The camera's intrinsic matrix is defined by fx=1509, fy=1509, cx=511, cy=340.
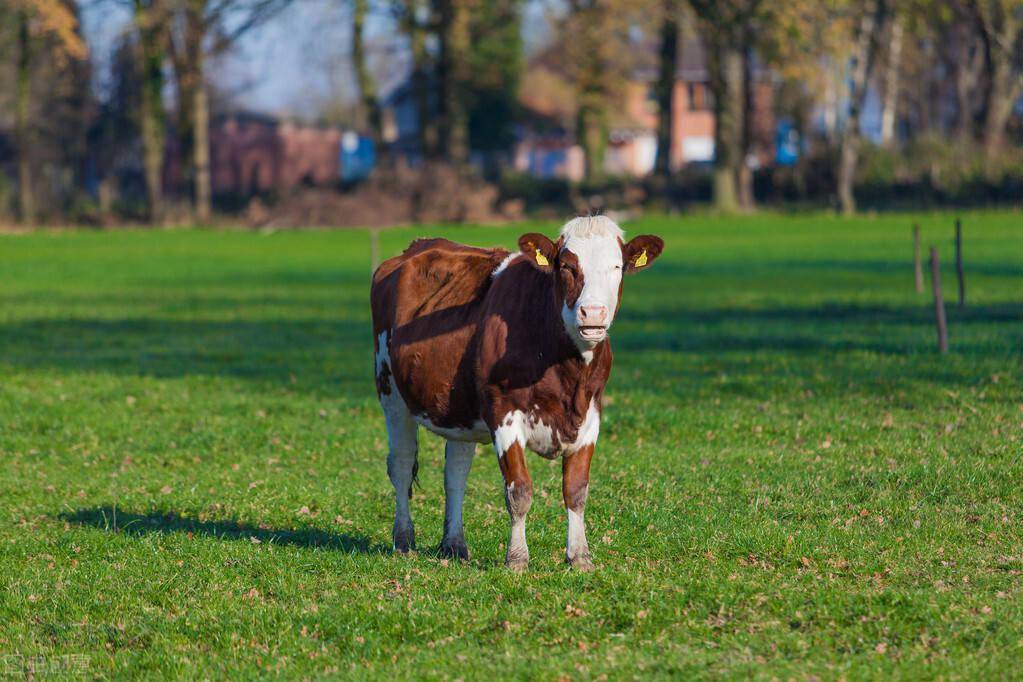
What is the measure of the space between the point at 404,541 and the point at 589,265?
304 centimetres

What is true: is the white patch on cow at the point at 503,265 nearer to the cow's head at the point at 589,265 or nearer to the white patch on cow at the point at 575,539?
the cow's head at the point at 589,265

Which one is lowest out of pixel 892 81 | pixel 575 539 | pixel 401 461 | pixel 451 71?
pixel 575 539

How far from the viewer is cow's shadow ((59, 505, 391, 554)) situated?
11945 mm

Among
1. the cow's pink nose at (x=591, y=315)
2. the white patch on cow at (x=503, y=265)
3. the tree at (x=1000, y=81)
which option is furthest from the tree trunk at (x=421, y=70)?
the cow's pink nose at (x=591, y=315)

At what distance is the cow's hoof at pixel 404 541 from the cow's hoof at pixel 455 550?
0.45 metres

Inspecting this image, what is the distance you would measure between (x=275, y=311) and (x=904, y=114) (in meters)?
90.6

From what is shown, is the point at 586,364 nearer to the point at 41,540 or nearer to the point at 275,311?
the point at 41,540

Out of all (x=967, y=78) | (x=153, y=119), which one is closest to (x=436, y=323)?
(x=153, y=119)

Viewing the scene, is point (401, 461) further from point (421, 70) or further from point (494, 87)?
point (494, 87)

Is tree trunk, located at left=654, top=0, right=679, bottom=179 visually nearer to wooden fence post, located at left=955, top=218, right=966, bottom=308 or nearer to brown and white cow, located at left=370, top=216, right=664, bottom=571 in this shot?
wooden fence post, located at left=955, top=218, right=966, bottom=308

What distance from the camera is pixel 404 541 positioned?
11461 mm

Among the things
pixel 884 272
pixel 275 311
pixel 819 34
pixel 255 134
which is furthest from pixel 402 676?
pixel 255 134

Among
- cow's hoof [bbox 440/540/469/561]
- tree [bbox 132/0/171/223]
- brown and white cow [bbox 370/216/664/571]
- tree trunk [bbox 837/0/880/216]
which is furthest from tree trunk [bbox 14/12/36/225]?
cow's hoof [bbox 440/540/469/561]

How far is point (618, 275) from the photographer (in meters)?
9.66
